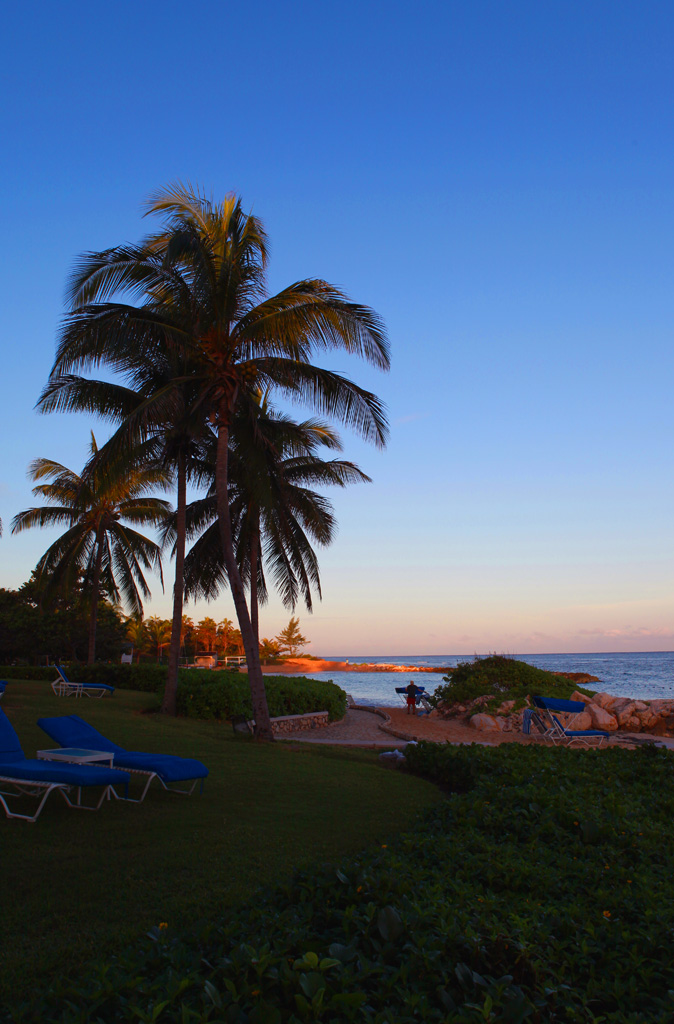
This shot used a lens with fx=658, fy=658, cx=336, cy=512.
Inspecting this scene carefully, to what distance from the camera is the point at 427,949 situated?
242cm

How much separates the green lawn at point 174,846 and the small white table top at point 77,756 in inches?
15.8

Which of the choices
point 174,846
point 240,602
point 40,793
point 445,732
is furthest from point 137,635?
point 174,846

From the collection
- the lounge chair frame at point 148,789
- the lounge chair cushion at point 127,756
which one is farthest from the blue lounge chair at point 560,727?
the lounge chair cushion at point 127,756

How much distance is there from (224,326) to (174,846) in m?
8.45

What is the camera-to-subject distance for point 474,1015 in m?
2.04

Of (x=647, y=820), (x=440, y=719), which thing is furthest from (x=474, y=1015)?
(x=440, y=719)

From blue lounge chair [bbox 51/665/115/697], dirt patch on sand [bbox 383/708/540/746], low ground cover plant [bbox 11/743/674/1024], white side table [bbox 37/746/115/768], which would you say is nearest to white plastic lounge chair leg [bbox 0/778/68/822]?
white side table [bbox 37/746/115/768]

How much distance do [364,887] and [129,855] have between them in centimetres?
233

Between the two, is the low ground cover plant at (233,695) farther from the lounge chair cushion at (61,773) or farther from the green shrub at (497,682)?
the lounge chair cushion at (61,773)

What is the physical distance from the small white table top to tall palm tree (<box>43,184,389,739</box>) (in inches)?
173

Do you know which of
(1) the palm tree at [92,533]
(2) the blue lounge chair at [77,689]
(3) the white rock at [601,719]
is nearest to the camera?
(3) the white rock at [601,719]

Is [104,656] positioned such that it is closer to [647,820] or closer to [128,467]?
[128,467]

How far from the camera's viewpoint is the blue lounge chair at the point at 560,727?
13.1 metres

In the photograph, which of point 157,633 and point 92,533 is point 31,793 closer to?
point 92,533
